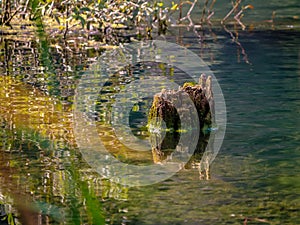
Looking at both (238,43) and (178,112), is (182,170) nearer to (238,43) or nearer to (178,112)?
(178,112)

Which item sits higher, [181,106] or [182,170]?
[181,106]

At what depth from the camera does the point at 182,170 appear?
706cm

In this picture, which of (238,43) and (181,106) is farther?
(238,43)

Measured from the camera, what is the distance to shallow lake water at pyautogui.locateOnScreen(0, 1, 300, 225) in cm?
571

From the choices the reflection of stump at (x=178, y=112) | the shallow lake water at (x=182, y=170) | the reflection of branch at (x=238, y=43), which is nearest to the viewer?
the shallow lake water at (x=182, y=170)

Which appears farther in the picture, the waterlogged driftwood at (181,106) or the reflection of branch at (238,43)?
the reflection of branch at (238,43)

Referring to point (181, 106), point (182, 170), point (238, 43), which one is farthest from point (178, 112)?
point (238, 43)

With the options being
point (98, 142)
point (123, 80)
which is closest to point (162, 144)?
point (98, 142)

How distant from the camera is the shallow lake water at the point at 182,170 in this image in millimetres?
5709

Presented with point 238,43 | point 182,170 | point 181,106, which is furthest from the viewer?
point 238,43

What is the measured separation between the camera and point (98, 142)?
8.12 meters

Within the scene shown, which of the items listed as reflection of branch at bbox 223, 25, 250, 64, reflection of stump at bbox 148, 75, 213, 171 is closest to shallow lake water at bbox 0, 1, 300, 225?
A: reflection of stump at bbox 148, 75, 213, 171

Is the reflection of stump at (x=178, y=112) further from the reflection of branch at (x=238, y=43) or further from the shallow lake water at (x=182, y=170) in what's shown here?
the reflection of branch at (x=238, y=43)

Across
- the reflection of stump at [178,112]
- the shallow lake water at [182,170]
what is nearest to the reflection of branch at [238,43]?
the shallow lake water at [182,170]
